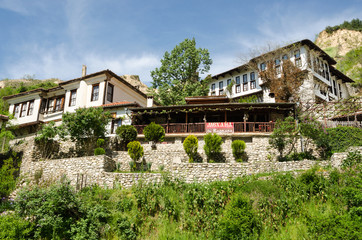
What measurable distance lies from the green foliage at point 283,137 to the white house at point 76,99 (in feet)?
39.2

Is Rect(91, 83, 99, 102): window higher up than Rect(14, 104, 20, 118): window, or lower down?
higher up

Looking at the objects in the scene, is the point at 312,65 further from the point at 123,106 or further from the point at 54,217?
the point at 54,217

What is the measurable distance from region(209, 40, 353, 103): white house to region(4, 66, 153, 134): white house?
35.1 ft

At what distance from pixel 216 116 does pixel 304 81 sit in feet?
34.4

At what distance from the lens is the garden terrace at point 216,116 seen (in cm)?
2153

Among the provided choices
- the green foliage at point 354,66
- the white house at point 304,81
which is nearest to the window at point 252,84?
the white house at point 304,81

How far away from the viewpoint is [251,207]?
39.3 feet

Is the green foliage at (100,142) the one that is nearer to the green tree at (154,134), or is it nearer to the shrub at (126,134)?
the shrub at (126,134)

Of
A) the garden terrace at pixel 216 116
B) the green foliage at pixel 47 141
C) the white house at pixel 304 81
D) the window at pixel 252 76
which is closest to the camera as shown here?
the green foliage at pixel 47 141

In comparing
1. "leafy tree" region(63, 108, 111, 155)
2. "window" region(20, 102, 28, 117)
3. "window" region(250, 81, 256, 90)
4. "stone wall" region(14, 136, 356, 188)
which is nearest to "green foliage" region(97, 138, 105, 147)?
"leafy tree" region(63, 108, 111, 155)

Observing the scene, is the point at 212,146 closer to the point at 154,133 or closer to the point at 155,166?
the point at 155,166

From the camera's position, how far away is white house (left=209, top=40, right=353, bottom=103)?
91.8 ft

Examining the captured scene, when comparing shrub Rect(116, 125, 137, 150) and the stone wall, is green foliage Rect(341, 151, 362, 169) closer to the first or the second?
the stone wall

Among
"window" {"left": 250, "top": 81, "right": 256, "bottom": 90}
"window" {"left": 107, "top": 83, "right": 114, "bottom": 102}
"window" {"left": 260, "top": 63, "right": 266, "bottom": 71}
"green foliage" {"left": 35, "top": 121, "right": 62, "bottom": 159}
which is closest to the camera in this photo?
"green foliage" {"left": 35, "top": 121, "right": 62, "bottom": 159}
